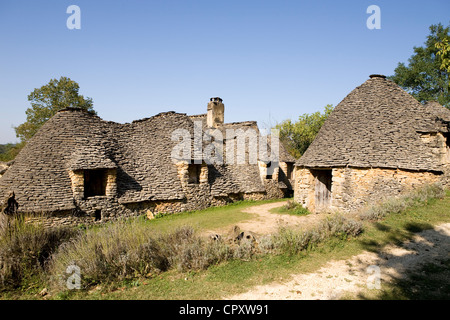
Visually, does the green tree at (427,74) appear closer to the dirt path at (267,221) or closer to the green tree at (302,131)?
the green tree at (302,131)

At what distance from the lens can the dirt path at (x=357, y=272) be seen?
5.55 meters

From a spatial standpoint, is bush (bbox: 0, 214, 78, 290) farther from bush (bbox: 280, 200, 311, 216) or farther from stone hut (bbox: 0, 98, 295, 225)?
bush (bbox: 280, 200, 311, 216)

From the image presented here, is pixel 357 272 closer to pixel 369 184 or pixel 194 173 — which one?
pixel 369 184

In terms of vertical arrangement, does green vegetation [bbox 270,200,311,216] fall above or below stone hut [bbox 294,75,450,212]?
below

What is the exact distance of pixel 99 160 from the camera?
14.3 meters

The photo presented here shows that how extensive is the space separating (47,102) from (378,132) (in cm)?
3439

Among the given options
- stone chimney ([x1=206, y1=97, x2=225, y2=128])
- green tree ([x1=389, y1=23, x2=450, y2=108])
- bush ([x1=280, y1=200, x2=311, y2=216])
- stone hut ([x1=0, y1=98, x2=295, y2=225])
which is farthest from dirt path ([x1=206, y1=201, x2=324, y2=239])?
green tree ([x1=389, y1=23, x2=450, y2=108])

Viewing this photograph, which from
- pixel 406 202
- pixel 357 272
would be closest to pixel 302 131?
pixel 406 202

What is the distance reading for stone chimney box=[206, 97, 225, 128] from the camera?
23047 millimetres

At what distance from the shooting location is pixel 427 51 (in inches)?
1255

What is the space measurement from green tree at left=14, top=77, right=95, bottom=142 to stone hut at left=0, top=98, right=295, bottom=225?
55.0 feet

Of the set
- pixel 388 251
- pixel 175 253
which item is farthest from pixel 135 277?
pixel 388 251

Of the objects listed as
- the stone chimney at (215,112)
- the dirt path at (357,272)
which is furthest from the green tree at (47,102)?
the dirt path at (357,272)
